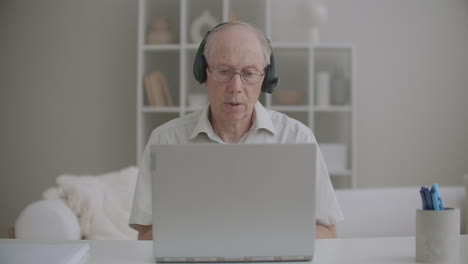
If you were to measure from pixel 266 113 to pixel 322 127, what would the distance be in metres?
2.34

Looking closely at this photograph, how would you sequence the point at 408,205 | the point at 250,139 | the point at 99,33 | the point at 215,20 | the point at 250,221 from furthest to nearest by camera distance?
the point at 99,33, the point at 215,20, the point at 408,205, the point at 250,139, the point at 250,221

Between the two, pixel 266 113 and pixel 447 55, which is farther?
pixel 447 55

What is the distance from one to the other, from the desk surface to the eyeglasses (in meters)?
0.64

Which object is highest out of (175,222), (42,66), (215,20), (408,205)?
(215,20)

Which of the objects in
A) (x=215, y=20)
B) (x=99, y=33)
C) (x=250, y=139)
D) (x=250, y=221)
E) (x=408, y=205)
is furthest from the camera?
(x=99, y=33)

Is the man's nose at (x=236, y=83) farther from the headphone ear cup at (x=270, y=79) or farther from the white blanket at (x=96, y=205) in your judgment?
the white blanket at (x=96, y=205)

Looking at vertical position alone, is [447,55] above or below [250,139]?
above

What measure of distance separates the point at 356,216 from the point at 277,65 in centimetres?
196

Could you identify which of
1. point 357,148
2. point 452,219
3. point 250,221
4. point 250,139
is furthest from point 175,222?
point 357,148

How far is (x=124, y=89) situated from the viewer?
4242mm

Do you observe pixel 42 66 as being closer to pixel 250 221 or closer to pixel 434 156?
pixel 434 156

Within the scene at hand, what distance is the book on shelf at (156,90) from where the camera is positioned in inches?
151

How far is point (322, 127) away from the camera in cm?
411

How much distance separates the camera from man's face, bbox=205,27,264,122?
5.62 feet
